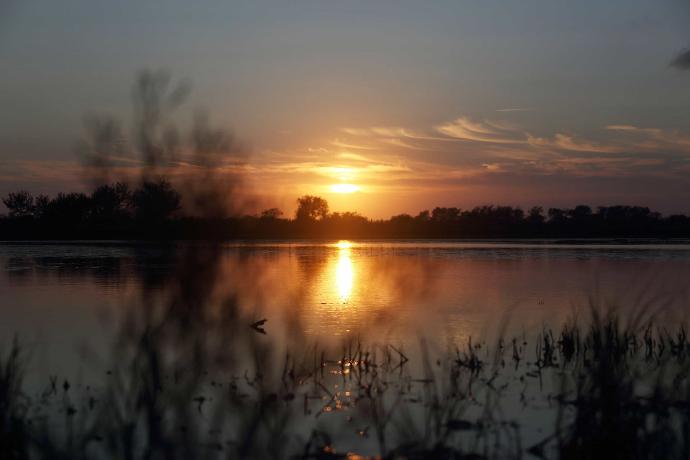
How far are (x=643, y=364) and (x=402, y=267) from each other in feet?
57.5

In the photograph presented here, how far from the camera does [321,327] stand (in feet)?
40.5

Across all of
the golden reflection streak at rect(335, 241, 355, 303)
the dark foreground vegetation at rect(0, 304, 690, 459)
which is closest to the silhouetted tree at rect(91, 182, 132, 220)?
the dark foreground vegetation at rect(0, 304, 690, 459)

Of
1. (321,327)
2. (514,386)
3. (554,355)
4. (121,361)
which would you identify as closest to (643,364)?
(554,355)

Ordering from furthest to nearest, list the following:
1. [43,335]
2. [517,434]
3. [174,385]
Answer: [43,335]
[174,385]
[517,434]

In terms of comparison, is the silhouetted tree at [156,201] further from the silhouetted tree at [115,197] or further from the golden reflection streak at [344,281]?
the golden reflection streak at [344,281]

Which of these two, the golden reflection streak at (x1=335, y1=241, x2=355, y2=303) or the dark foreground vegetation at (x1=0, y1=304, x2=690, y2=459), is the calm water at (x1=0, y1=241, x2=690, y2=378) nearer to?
the golden reflection streak at (x1=335, y1=241, x2=355, y2=303)

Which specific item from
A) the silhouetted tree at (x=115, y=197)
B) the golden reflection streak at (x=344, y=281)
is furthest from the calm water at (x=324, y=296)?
the silhouetted tree at (x=115, y=197)

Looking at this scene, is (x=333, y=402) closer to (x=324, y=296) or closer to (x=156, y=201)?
(x=156, y=201)

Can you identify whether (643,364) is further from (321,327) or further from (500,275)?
(500,275)

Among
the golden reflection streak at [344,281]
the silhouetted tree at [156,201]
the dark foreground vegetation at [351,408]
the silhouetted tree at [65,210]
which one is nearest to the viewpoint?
the dark foreground vegetation at [351,408]

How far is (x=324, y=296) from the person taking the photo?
1780cm

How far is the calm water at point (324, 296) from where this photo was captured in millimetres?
10422

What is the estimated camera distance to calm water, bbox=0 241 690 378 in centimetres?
1042

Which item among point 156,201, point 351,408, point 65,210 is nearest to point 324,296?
point 156,201
